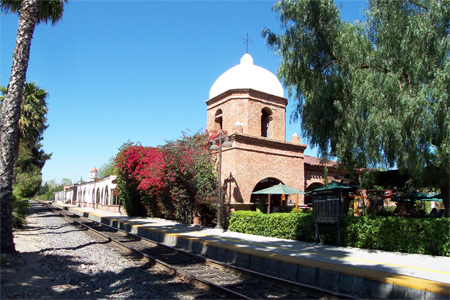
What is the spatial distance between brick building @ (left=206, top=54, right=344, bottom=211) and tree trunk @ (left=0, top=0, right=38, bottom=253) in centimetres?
957

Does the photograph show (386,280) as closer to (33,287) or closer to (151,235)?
(33,287)

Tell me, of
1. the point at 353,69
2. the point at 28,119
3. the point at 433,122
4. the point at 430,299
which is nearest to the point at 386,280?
the point at 430,299

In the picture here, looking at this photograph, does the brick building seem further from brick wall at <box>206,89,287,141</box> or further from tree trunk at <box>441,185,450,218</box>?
tree trunk at <box>441,185,450,218</box>

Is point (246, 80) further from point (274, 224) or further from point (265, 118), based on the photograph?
point (274, 224)

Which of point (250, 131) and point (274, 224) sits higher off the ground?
point (250, 131)

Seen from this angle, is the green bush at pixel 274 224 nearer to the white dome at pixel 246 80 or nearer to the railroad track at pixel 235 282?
the railroad track at pixel 235 282

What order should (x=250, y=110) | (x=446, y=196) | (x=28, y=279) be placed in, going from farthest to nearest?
(x=250, y=110)
(x=446, y=196)
(x=28, y=279)

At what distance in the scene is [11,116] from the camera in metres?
9.08

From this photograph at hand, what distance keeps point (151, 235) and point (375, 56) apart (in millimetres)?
11817

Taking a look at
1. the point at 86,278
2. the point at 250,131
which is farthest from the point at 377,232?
the point at 250,131

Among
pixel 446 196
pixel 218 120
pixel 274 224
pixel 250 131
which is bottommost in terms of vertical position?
pixel 274 224

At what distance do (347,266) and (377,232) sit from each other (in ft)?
11.5

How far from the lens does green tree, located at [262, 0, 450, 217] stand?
29.3 feet

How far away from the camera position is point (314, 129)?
37.6 ft
